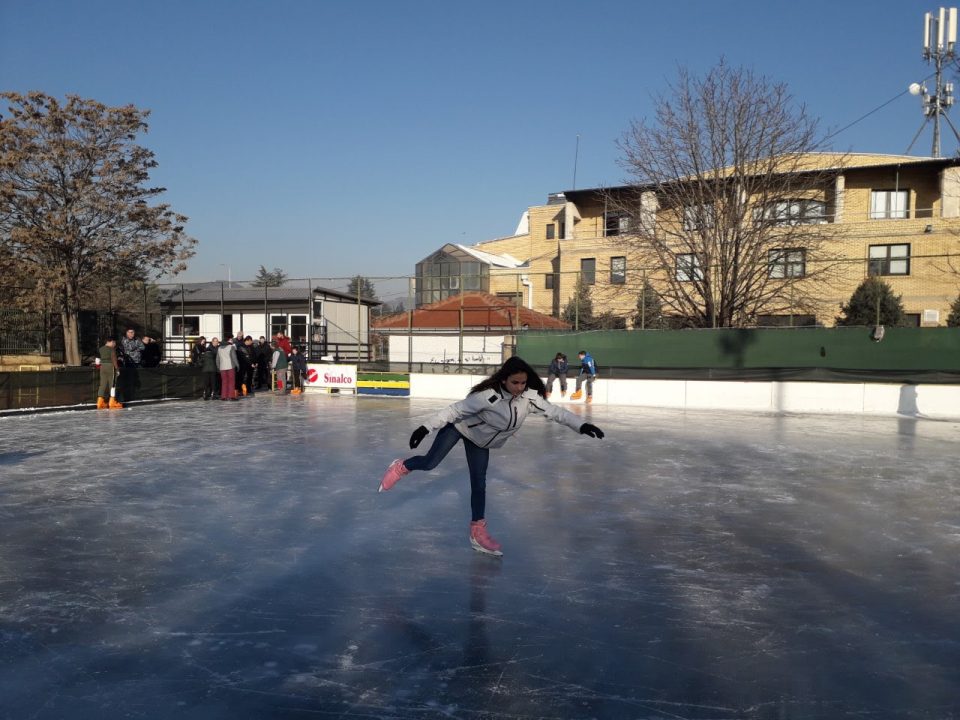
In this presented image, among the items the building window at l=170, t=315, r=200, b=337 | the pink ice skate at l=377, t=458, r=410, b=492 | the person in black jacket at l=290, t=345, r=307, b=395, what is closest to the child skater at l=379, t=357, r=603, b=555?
the pink ice skate at l=377, t=458, r=410, b=492

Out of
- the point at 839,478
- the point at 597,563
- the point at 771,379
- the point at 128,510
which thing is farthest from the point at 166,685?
the point at 771,379

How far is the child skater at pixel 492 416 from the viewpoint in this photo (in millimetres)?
5055

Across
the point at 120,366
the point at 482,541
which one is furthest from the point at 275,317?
the point at 482,541

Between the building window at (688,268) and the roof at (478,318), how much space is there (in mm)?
4234

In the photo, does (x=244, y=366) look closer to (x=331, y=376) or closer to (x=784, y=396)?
(x=331, y=376)

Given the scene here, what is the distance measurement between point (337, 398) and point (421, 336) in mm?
9043

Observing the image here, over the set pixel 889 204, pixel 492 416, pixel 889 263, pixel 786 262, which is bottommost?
pixel 492 416

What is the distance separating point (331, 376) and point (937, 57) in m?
31.2

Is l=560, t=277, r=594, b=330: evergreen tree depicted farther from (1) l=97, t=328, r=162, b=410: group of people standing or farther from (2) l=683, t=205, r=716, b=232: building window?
(1) l=97, t=328, r=162, b=410: group of people standing

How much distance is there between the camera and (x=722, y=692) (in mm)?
3219

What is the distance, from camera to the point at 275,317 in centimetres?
2870

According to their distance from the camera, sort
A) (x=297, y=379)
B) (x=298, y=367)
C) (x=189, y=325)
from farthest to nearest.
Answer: (x=189, y=325) → (x=297, y=379) → (x=298, y=367)

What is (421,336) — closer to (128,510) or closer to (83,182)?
(83,182)

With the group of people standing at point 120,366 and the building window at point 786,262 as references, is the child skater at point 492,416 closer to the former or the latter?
the group of people standing at point 120,366
